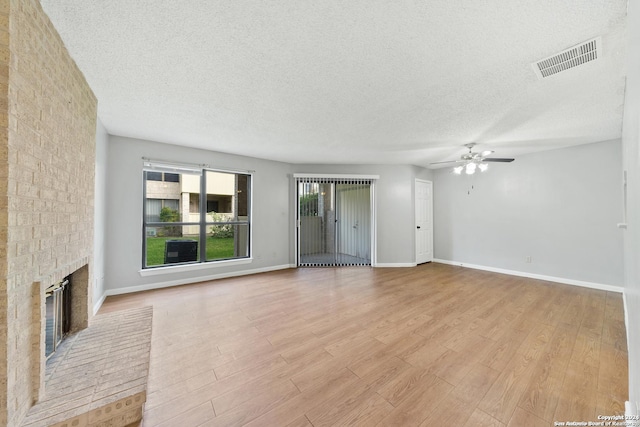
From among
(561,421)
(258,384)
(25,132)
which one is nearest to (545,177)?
(561,421)

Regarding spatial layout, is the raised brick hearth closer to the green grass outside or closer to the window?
the window

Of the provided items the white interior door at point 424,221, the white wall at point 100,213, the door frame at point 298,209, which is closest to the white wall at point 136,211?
the white wall at point 100,213

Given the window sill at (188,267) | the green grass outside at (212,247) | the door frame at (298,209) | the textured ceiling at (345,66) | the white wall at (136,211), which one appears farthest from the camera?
the green grass outside at (212,247)

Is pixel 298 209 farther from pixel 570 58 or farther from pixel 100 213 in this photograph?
pixel 570 58

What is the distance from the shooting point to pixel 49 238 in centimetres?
146

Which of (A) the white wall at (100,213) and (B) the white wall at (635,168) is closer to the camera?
(B) the white wall at (635,168)

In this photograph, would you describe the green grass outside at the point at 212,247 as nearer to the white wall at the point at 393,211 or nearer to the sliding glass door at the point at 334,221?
the sliding glass door at the point at 334,221

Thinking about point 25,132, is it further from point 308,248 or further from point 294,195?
point 308,248

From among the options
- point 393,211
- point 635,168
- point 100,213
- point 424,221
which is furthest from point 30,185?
point 424,221

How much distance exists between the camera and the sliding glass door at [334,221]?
5652 millimetres

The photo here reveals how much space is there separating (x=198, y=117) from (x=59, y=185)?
5.47 ft

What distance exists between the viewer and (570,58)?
1.74 meters

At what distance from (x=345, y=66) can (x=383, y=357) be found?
8.26 ft

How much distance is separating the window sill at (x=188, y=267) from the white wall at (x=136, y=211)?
0.05m
